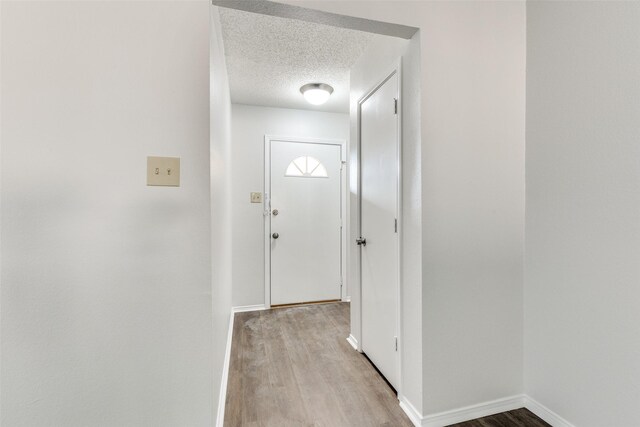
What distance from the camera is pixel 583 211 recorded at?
4.69 feet

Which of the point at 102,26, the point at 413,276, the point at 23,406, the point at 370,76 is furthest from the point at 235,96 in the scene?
the point at 23,406

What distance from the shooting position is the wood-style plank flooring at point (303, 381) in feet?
5.49

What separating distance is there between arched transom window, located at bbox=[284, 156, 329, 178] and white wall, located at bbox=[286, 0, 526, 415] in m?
2.24

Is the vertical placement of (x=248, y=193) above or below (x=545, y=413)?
above

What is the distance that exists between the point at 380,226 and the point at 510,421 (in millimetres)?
1298

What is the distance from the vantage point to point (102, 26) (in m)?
1.17

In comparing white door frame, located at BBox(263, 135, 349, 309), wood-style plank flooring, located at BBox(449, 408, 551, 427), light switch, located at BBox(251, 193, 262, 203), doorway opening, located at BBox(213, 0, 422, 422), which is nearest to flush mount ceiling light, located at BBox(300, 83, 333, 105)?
doorway opening, located at BBox(213, 0, 422, 422)

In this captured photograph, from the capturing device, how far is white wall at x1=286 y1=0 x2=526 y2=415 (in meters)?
1.57

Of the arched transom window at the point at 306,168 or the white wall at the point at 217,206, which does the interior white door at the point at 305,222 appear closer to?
the arched transom window at the point at 306,168

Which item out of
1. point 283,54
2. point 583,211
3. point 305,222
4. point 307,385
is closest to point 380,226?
point 583,211

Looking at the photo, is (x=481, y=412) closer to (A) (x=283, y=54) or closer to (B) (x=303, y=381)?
(B) (x=303, y=381)

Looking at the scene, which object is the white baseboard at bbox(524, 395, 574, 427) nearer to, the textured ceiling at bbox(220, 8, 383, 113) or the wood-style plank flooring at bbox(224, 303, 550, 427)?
the wood-style plank flooring at bbox(224, 303, 550, 427)

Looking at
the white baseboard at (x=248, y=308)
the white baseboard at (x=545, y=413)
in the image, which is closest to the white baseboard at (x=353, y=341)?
the white baseboard at (x=545, y=413)

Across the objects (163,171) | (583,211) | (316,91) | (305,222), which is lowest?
(305,222)
